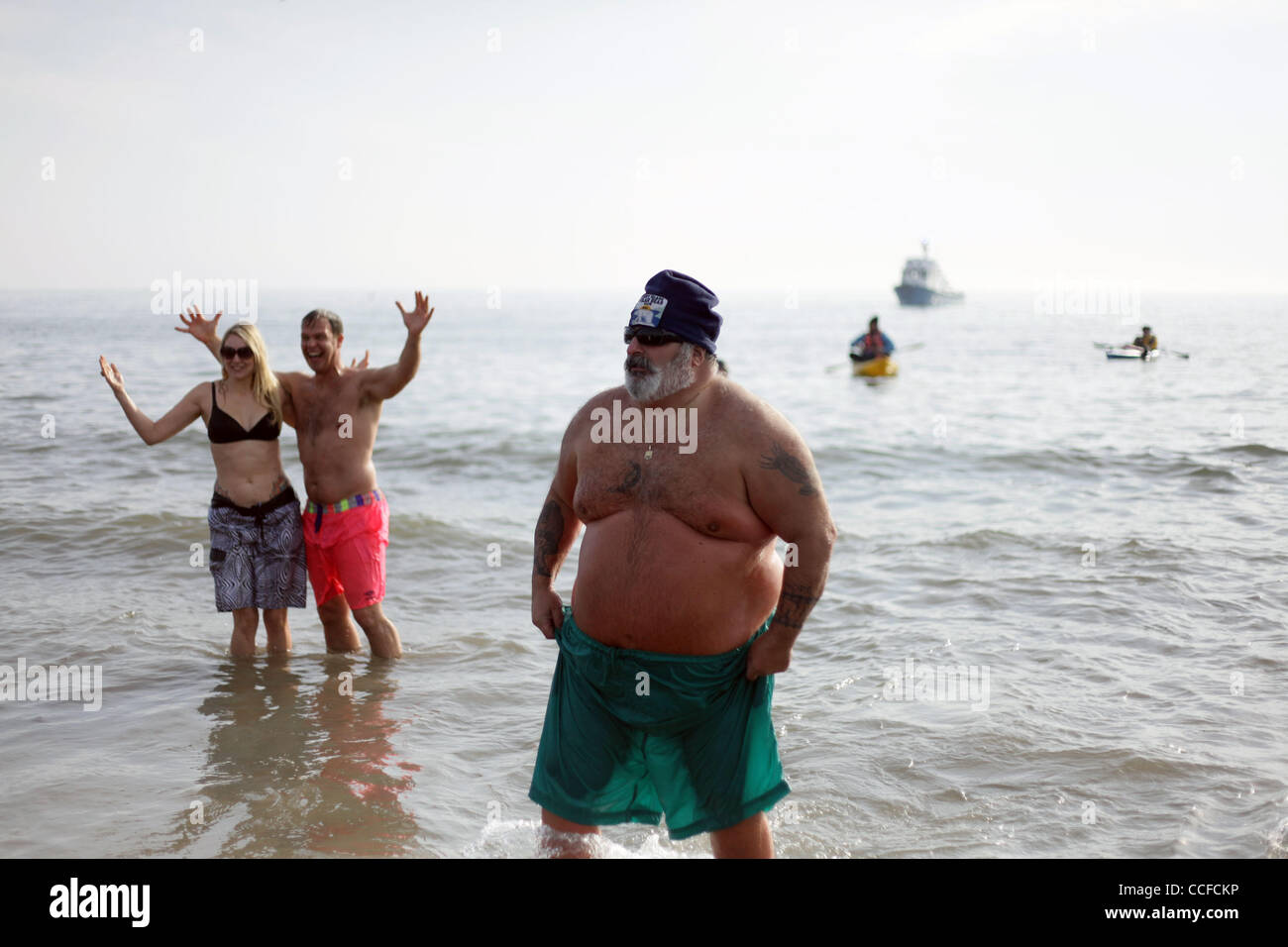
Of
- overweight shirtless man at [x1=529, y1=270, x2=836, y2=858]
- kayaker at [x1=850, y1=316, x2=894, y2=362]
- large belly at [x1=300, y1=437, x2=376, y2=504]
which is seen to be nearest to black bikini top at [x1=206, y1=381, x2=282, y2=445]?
large belly at [x1=300, y1=437, x2=376, y2=504]

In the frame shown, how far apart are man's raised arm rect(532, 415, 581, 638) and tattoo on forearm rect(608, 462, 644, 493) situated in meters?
0.28

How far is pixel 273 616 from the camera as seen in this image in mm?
6535

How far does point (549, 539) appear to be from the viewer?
3.85 metres

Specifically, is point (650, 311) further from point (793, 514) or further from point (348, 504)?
point (348, 504)

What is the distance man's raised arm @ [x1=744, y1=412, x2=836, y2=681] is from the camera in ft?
10.7

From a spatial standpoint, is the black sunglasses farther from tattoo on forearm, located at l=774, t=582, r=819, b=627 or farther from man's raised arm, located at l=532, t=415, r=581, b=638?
tattoo on forearm, located at l=774, t=582, r=819, b=627

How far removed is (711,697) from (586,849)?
2.20 feet

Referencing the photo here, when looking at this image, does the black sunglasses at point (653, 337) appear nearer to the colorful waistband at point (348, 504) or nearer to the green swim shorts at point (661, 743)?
the green swim shorts at point (661, 743)

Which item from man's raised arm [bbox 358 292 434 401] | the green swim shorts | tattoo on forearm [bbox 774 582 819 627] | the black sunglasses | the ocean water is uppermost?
the black sunglasses

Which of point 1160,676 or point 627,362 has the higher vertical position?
point 627,362

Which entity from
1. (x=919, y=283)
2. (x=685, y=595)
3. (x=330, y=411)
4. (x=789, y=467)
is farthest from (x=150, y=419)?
(x=919, y=283)

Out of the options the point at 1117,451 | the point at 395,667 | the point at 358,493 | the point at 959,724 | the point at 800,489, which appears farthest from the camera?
the point at 1117,451

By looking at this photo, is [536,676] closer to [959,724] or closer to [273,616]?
[273,616]
